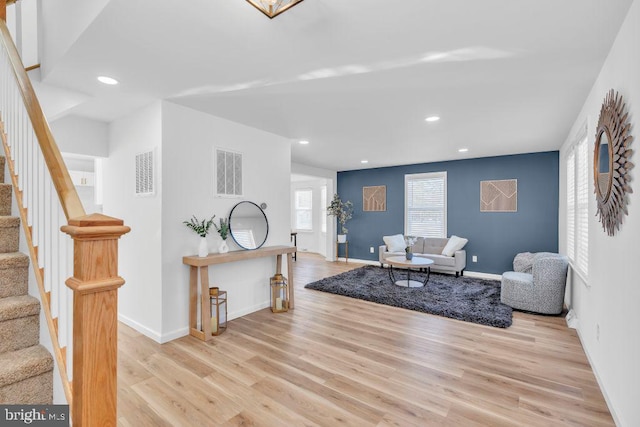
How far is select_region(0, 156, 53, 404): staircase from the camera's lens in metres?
1.30

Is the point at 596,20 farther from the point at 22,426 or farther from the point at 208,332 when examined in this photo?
the point at 208,332

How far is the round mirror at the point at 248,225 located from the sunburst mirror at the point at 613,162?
3359 mm

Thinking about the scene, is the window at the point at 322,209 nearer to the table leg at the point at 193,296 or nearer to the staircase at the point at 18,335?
the table leg at the point at 193,296

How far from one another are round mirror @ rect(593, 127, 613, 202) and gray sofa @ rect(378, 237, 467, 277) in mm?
3822

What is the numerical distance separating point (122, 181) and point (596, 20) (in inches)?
172

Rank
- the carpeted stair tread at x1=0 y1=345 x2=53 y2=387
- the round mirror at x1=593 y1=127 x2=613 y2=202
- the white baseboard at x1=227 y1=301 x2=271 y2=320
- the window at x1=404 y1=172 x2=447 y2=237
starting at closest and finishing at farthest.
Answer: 1. the carpeted stair tread at x1=0 y1=345 x2=53 y2=387
2. the round mirror at x1=593 y1=127 x2=613 y2=202
3. the white baseboard at x1=227 y1=301 x2=271 y2=320
4. the window at x1=404 y1=172 x2=447 y2=237

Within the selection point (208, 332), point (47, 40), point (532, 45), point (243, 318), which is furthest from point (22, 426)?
point (532, 45)

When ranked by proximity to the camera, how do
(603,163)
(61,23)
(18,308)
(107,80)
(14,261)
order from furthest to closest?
(107,80) → (61,23) → (603,163) → (14,261) → (18,308)

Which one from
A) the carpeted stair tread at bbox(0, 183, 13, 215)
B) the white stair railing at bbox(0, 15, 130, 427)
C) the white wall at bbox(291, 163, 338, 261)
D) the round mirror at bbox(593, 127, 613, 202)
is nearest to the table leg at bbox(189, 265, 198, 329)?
the carpeted stair tread at bbox(0, 183, 13, 215)

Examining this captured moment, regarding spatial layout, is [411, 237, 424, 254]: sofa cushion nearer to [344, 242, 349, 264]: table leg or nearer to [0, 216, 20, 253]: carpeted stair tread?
[344, 242, 349, 264]: table leg

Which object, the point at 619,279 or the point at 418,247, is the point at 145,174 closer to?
the point at 619,279

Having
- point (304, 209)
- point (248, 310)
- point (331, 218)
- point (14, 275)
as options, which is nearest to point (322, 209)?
point (304, 209)

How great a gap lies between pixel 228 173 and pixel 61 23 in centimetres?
188

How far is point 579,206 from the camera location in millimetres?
3488
